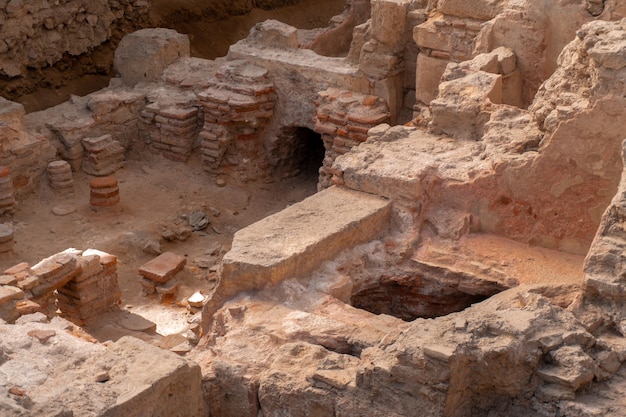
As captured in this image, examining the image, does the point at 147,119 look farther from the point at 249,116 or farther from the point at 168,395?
the point at 168,395

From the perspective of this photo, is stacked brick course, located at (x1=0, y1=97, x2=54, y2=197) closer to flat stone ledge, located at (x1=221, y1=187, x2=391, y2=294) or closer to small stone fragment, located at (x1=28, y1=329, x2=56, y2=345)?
flat stone ledge, located at (x1=221, y1=187, x2=391, y2=294)

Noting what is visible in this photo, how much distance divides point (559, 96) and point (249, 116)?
5018 mm

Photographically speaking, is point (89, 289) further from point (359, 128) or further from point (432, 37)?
point (432, 37)

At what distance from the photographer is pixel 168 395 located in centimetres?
523

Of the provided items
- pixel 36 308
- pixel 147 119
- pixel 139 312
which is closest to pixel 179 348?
pixel 36 308

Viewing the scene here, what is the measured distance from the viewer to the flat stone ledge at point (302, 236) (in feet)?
20.4

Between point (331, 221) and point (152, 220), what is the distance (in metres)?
4.22

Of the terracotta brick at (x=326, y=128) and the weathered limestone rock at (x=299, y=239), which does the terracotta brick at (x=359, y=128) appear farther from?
the weathered limestone rock at (x=299, y=239)

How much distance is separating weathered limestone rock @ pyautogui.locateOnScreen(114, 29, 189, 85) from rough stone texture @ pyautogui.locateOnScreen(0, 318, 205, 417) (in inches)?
268

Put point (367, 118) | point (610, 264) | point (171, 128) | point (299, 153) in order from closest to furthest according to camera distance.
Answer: point (610, 264) < point (367, 118) < point (171, 128) < point (299, 153)

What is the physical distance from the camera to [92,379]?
5.12 meters

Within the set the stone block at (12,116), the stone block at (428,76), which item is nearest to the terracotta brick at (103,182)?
the stone block at (12,116)

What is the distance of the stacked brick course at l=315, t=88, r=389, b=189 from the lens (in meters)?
10.6

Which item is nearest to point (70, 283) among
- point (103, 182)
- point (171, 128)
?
point (103, 182)
